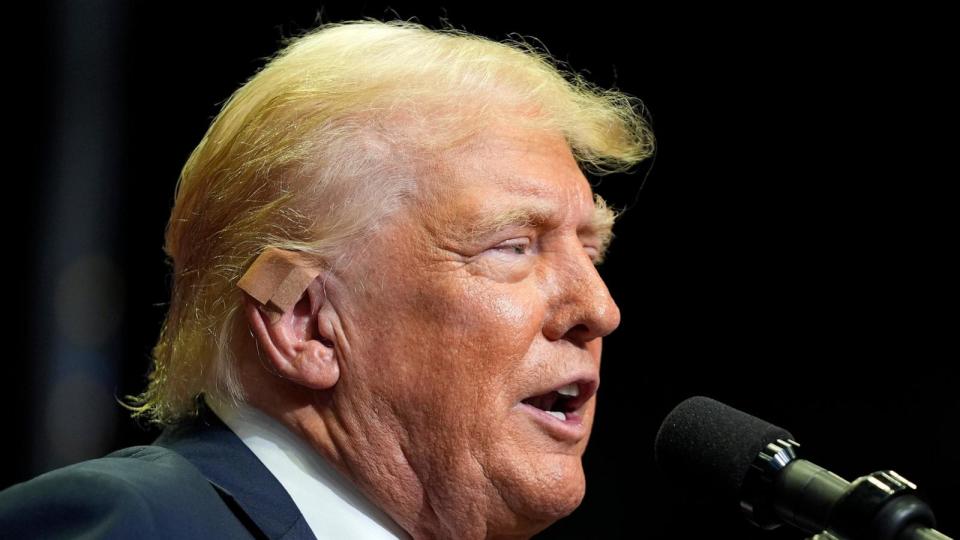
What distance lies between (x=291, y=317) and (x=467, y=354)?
0.98 feet

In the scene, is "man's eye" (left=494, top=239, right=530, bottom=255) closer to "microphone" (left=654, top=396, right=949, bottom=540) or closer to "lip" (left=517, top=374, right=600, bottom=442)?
"lip" (left=517, top=374, right=600, bottom=442)

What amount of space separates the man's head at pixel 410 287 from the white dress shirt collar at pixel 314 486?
31mm

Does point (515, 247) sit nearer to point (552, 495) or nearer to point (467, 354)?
point (467, 354)

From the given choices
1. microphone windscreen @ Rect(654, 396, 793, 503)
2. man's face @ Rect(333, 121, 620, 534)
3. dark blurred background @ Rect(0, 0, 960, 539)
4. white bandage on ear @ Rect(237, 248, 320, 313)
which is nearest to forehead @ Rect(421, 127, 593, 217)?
man's face @ Rect(333, 121, 620, 534)

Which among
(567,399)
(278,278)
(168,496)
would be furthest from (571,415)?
(168,496)

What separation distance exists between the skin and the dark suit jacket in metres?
0.11

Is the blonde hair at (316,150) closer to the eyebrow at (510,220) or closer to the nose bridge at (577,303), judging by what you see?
the eyebrow at (510,220)

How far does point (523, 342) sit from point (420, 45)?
0.60 meters

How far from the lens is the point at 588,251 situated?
1928 mm

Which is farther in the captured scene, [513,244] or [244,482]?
[513,244]

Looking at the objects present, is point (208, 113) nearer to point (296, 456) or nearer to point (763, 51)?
point (296, 456)

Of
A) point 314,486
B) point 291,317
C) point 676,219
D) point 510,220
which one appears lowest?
point 314,486

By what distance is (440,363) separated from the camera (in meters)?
1.63

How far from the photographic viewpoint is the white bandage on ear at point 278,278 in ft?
5.44
